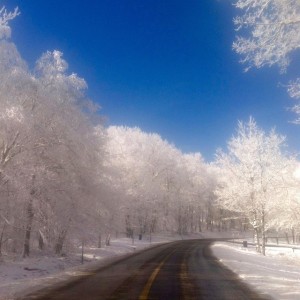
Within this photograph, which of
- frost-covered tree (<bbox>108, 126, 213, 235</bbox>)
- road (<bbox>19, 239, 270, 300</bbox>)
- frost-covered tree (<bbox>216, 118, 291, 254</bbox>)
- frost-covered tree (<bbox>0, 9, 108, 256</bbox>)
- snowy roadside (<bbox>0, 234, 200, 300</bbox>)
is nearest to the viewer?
road (<bbox>19, 239, 270, 300</bbox>)

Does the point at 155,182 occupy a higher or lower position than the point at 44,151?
higher

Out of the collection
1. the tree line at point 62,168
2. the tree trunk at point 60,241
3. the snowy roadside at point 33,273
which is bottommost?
the snowy roadside at point 33,273

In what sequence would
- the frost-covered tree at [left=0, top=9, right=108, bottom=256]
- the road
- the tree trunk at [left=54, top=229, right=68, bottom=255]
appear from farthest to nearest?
the tree trunk at [left=54, top=229, right=68, bottom=255], the frost-covered tree at [left=0, top=9, right=108, bottom=256], the road

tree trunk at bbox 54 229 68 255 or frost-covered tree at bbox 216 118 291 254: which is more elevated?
frost-covered tree at bbox 216 118 291 254

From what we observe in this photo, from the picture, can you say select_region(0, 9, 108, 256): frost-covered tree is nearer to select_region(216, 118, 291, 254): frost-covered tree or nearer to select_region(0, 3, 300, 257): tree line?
select_region(0, 3, 300, 257): tree line

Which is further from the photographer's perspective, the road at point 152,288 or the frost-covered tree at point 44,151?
the frost-covered tree at point 44,151

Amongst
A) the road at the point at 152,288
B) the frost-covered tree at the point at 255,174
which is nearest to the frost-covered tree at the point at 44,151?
the road at the point at 152,288

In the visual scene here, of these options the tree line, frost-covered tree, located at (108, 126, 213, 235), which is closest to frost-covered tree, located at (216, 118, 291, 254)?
the tree line

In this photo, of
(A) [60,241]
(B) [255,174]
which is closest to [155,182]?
(B) [255,174]

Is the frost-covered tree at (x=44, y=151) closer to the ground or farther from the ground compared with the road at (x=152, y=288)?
farther from the ground

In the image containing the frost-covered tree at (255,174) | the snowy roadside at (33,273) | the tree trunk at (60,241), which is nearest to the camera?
the snowy roadside at (33,273)

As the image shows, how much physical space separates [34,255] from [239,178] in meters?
20.0

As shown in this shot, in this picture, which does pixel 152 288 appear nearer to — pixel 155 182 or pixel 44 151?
pixel 44 151

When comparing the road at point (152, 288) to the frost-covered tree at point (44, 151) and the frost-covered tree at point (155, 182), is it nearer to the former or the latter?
the frost-covered tree at point (44, 151)
